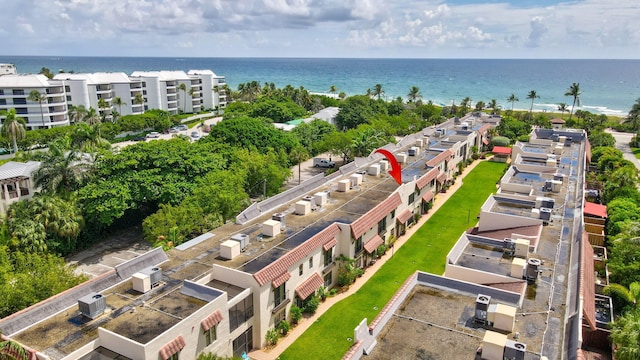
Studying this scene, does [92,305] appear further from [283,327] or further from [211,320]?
[283,327]

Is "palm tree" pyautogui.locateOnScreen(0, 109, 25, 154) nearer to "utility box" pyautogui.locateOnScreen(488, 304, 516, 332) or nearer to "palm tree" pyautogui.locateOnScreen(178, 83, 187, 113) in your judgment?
"palm tree" pyautogui.locateOnScreen(178, 83, 187, 113)

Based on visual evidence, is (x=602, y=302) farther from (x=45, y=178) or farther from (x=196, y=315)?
(x=45, y=178)

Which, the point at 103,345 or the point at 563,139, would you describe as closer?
the point at 103,345

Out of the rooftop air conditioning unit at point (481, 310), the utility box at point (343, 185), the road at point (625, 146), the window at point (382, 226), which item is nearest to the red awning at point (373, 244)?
the window at point (382, 226)

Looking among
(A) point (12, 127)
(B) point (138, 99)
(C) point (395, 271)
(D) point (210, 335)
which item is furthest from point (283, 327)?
(B) point (138, 99)

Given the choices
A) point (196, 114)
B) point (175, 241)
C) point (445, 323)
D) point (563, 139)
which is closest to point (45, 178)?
point (175, 241)

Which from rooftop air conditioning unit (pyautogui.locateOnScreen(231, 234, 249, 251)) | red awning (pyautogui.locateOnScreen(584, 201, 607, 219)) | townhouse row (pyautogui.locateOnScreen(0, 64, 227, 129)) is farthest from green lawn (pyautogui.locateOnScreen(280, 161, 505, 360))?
townhouse row (pyautogui.locateOnScreen(0, 64, 227, 129))

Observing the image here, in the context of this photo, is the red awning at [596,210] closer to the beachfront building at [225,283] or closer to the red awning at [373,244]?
the beachfront building at [225,283]
